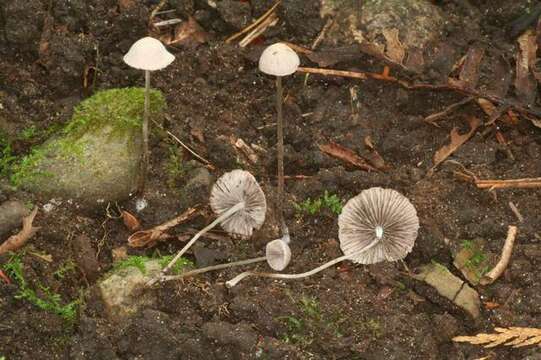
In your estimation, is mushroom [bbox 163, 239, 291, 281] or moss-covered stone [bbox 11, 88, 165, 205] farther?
moss-covered stone [bbox 11, 88, 165, 205]

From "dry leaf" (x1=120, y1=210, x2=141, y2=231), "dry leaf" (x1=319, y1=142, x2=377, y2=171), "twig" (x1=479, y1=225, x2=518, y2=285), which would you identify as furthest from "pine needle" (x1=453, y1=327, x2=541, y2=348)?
"dry leaf" (x1=120, y1=210, x2=141, y2=231)

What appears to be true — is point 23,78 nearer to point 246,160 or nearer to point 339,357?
point 246,160

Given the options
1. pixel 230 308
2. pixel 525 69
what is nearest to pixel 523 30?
pixel 525 69

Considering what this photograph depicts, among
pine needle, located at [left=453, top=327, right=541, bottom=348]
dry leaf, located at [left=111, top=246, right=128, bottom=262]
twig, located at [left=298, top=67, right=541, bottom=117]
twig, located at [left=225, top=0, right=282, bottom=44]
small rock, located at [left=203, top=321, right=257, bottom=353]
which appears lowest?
small rock, located at [left=203, top=321, right=257, bottom=353]

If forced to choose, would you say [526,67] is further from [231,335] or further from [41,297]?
[41,297]

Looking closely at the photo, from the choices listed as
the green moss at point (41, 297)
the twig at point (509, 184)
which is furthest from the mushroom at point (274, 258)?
the twig at point (509, 184)

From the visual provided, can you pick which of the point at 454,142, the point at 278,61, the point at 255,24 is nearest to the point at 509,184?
the point at 454,142

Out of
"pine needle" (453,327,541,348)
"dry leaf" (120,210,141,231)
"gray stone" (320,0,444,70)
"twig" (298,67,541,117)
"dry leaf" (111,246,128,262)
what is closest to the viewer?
"pine needle" (453,327,541,348)

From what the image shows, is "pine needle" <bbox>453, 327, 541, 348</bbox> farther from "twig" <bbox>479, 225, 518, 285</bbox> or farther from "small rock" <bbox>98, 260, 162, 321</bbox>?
"small rock" <bbox>98, 260, 162, 321</bbox>
